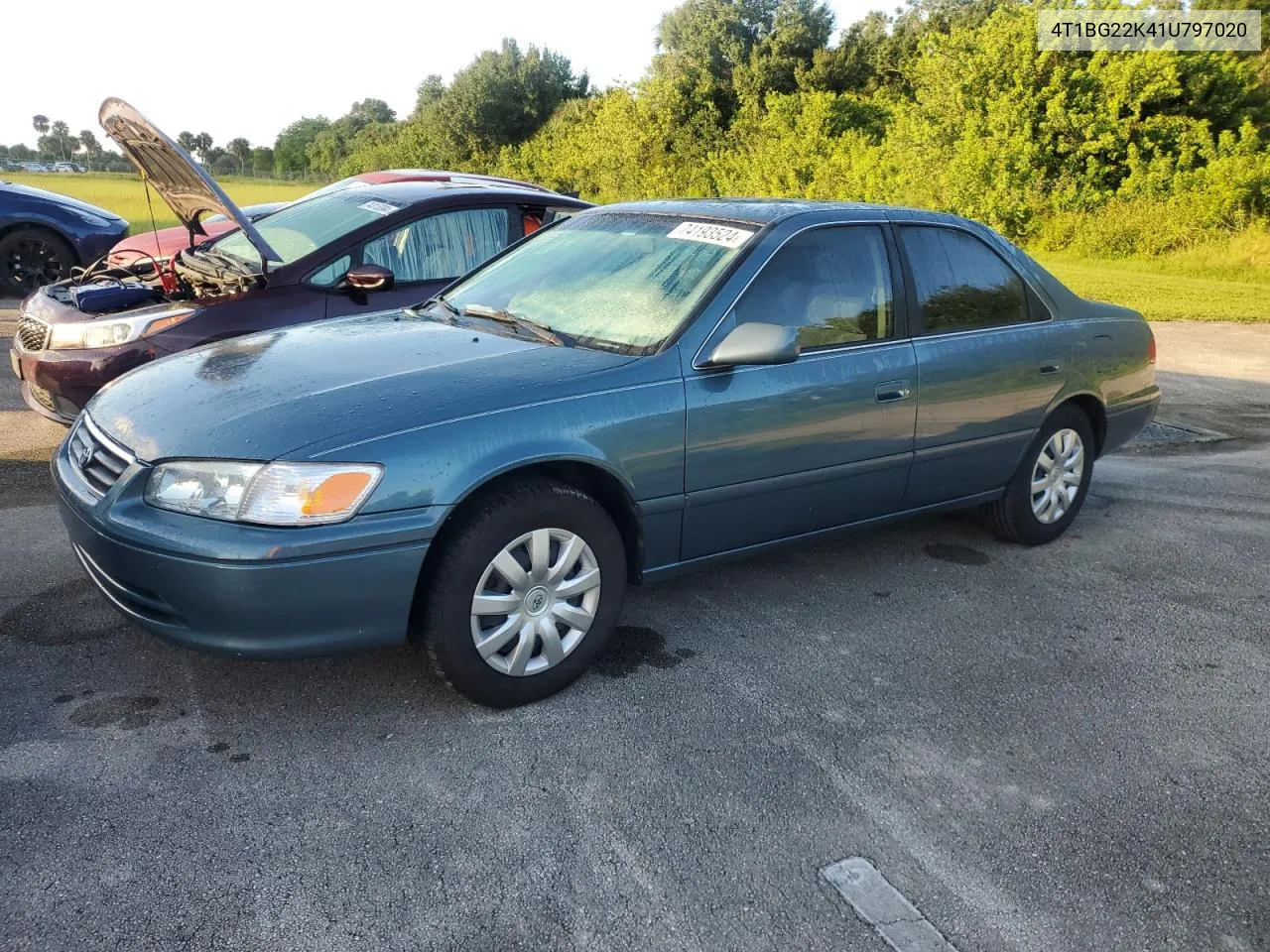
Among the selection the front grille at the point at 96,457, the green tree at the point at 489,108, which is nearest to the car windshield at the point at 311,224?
the front grille at the point at 96,457

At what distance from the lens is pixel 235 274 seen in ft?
17.2

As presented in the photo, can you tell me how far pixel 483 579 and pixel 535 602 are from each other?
0.69 ft

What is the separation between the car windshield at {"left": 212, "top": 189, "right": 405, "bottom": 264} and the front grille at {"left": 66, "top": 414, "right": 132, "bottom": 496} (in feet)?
7.35

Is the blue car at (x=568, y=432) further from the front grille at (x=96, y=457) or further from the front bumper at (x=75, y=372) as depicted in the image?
the front bumper at (x=75, y=372)

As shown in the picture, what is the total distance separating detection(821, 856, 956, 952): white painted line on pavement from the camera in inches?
87.5

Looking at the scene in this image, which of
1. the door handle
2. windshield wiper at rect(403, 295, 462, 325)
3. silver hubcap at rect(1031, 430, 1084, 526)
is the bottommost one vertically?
silver hubcap at rect(1031, 430, 1084, 526)

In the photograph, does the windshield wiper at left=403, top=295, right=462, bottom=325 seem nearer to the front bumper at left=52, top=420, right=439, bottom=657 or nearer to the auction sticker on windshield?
the auction sticker on windshield

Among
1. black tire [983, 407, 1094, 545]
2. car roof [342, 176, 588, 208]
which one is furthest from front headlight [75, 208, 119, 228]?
black tire [983, 407, 1094, 545]

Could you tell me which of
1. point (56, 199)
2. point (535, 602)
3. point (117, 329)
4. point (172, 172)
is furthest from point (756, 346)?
point (56, 199)

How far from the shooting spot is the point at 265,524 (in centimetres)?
270

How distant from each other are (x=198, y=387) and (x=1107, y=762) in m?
3.06

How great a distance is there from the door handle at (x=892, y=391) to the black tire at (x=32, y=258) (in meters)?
9.08

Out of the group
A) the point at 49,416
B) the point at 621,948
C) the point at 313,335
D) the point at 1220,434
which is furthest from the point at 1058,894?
the point at 1220,434

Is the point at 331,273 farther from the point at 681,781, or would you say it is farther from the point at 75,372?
the point at 681,781
